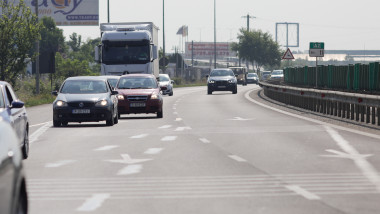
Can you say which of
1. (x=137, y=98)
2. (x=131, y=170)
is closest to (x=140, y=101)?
(x=137, y=98)

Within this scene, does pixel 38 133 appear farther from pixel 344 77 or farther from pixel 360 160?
pixel 344 77

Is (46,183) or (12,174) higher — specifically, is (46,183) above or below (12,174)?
below

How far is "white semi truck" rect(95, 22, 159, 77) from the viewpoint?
1483 inches

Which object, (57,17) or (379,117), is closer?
(379,117)

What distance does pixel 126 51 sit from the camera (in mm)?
37938

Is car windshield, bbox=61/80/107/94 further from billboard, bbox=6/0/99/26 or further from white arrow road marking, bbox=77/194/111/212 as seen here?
billboard, bbox=6/0/99/26

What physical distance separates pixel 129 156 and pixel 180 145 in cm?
244

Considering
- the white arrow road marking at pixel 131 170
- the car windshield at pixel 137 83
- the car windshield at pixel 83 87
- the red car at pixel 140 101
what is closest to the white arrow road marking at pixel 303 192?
the white arrow road marking at pixel 131 170

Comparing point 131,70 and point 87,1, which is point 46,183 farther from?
point 87,1

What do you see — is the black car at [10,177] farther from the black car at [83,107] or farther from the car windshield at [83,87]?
the car windshield at [83,87]

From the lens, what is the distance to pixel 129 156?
14336mm

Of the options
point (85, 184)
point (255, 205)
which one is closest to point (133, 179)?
point (85, 184)

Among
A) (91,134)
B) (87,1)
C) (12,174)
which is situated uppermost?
(87,1)

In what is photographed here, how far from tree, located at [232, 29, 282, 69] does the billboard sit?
63625 mm
